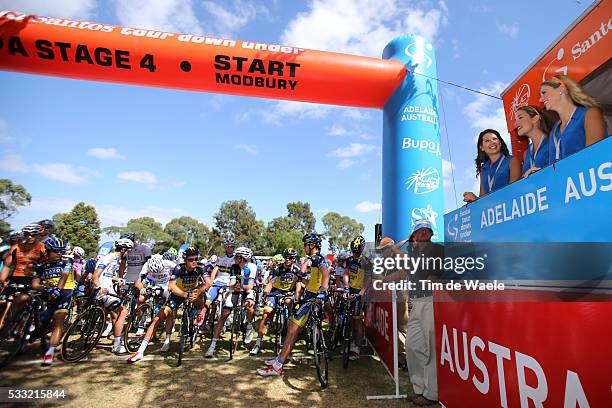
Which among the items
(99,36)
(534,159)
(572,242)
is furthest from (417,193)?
(99,36)

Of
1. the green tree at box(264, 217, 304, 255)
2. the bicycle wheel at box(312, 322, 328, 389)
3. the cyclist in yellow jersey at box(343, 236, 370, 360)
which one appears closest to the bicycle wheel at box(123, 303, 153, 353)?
the bicycle wheel at box(312, 322, 328, 389)

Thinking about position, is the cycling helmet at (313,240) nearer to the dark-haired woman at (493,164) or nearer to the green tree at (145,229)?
the dark-haired woman at (493,164)

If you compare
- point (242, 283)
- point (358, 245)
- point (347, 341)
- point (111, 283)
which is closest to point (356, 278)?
point (358, 245)

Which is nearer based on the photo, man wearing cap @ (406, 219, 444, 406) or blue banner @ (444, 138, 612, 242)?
blue banner @ (444, 138, 612, 242)

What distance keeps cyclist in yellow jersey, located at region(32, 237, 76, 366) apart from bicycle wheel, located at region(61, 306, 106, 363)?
28 centimetres

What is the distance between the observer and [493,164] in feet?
13.6

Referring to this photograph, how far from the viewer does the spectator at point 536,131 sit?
3285 mm

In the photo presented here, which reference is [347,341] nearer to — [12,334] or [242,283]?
[242,283]

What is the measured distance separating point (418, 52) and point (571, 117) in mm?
5213

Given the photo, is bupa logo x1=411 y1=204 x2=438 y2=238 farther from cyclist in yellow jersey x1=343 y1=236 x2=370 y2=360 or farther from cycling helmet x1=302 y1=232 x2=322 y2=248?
cycling helmet x1=302 y1=232 x2=322 y2=248

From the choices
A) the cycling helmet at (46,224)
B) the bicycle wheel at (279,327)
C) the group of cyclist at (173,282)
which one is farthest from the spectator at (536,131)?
the cycling helmet at (46,224)

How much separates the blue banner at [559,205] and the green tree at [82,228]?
5072cm

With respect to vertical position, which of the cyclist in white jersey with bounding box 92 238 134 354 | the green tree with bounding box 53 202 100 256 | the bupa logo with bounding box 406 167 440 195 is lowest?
the cyclist in white jersey with bounding box 92 238 134 354

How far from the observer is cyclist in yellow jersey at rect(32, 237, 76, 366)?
5348 mm
